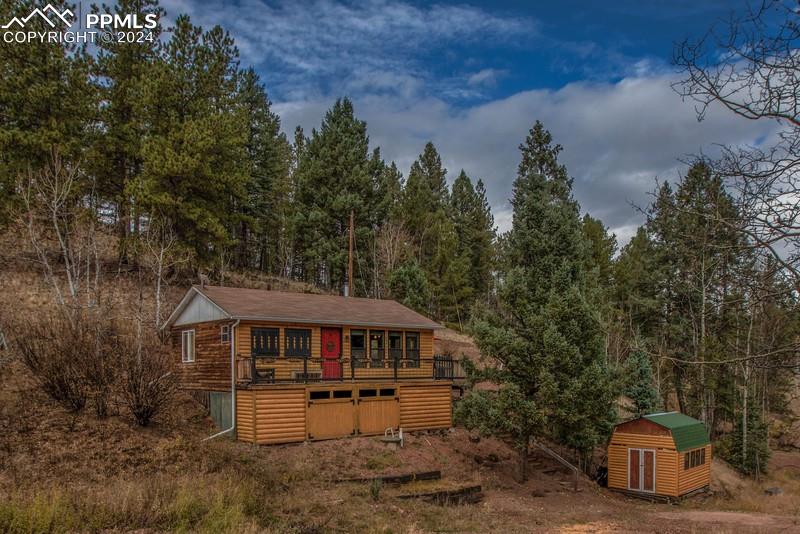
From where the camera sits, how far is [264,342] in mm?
21766

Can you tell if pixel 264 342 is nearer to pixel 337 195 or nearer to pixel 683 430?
pixel 683 430

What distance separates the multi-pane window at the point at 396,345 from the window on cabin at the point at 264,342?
5.24m

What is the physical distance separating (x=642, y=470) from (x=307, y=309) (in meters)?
14.5

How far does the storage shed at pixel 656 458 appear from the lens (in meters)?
22.6

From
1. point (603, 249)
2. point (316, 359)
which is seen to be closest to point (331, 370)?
point (316, 359)

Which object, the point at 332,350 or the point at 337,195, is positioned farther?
the point at 337,195

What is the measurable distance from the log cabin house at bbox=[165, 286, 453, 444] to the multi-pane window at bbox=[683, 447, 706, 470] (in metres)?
9.24

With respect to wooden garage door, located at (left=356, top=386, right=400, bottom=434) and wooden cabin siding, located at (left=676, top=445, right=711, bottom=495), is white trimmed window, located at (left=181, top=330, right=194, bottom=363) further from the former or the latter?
wooden cabin siding, located at (left=676, top=445, right=711, bottom=495)

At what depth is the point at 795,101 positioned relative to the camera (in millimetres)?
5156

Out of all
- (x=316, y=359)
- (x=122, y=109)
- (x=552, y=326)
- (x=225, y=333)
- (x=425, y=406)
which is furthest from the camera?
(x=122, y=109)

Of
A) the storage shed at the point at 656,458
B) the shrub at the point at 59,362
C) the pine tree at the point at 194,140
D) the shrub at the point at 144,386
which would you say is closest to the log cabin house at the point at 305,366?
the shrub at the point at 144,386

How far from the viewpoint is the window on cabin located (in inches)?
847

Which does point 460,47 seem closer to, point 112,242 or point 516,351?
point 516,351

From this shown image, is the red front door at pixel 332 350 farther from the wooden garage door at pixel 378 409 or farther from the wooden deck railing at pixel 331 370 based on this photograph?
the wooden garage door at pixel 378 409
